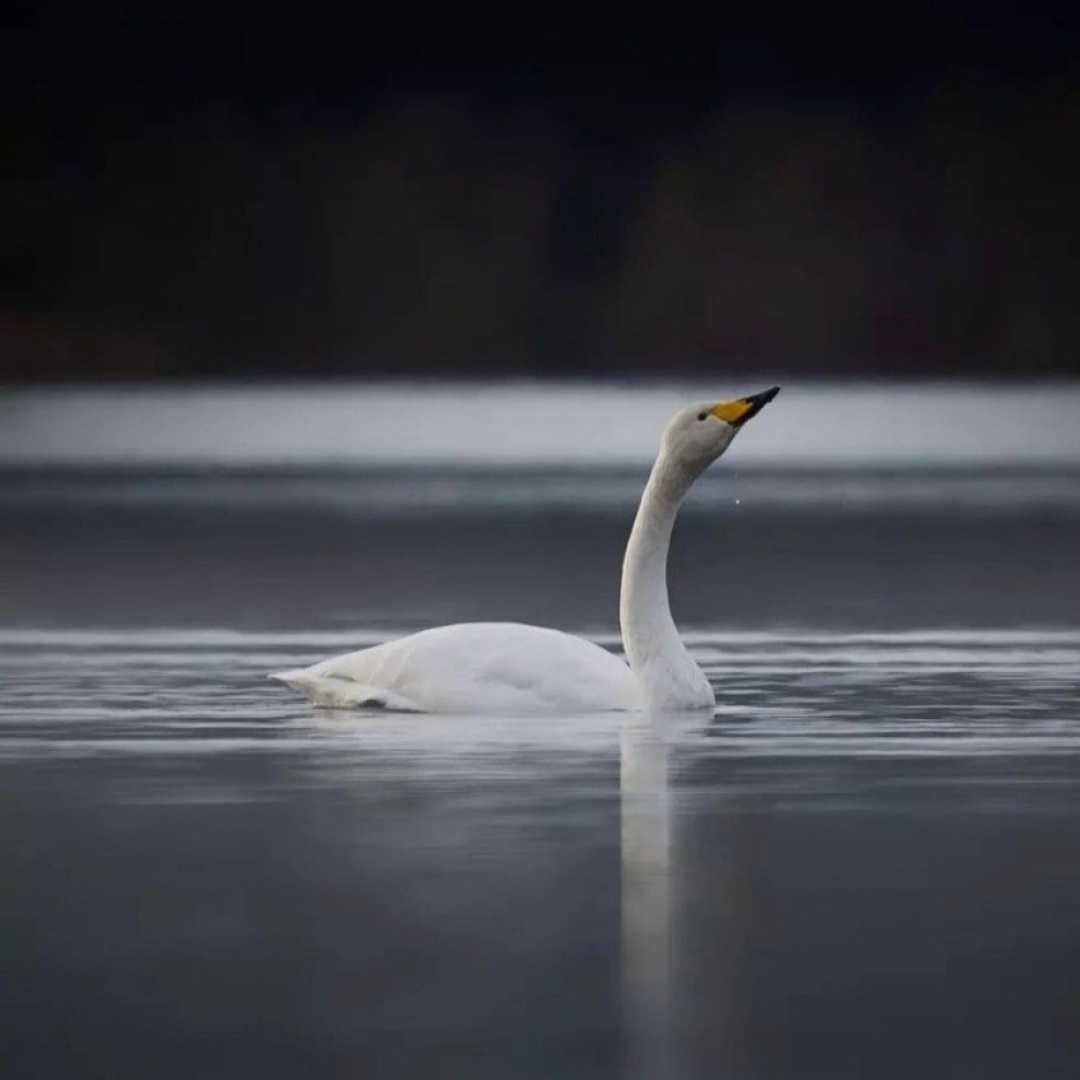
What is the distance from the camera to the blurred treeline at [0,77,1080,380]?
31547 mm

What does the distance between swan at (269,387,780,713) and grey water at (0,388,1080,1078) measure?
0.10 meters

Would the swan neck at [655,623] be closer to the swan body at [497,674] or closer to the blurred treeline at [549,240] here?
the swan body at [497,674]

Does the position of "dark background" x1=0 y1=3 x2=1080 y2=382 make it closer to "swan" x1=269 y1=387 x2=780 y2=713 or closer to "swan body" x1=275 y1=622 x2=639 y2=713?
"swan" x1=269 y1=387 x2=780 y2=713

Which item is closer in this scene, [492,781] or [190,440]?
[492,781]

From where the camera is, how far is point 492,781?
27.3 feet

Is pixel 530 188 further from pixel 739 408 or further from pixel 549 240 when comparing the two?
pixel 739 408

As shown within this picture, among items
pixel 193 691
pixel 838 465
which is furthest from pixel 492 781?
pixel 838 465

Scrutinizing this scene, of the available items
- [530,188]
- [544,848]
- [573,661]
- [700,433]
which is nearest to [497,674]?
[573,661]

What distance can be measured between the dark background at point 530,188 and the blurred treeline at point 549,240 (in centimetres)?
2

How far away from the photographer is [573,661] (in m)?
9.59

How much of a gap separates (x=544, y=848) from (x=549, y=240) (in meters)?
24.9

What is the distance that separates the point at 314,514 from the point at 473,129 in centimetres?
1133

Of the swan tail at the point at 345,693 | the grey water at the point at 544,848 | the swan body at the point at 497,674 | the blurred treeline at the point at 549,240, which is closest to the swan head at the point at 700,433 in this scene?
the swan body at the point at 497,674

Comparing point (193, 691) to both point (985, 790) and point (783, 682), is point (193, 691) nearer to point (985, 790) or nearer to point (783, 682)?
point (783, 682)
